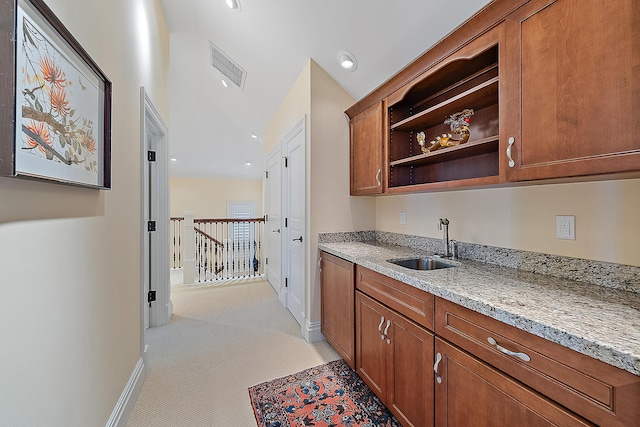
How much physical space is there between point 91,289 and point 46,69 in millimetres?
931

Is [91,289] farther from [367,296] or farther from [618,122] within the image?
[618,122]

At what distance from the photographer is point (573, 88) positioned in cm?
106

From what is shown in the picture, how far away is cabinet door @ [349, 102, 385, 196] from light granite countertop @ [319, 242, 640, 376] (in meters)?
0.95

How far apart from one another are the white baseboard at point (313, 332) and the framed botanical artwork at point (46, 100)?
6.58ft

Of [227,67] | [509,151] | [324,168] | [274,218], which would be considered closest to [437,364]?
[509,151]

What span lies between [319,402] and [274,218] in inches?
106

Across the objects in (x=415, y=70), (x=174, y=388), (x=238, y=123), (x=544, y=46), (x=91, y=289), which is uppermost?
(x=238, y=123)

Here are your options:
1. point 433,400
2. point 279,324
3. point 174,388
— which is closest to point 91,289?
point 174,388

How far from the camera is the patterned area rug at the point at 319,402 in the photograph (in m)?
1.62

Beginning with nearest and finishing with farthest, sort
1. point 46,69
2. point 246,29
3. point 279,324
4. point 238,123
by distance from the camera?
point 46,69 < point 246,29 < point 279,324 < point 238,123

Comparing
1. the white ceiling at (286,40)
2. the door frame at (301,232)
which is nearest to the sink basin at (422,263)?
the door frame at (301,232)

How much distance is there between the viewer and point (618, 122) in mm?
951

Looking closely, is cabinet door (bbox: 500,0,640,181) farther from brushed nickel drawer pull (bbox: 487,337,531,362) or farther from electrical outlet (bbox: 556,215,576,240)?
brushed nickel drawer pull (bbox: 487,337,531,362)

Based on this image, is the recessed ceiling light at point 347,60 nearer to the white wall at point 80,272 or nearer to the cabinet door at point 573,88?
the cabinet door at point 573,88
